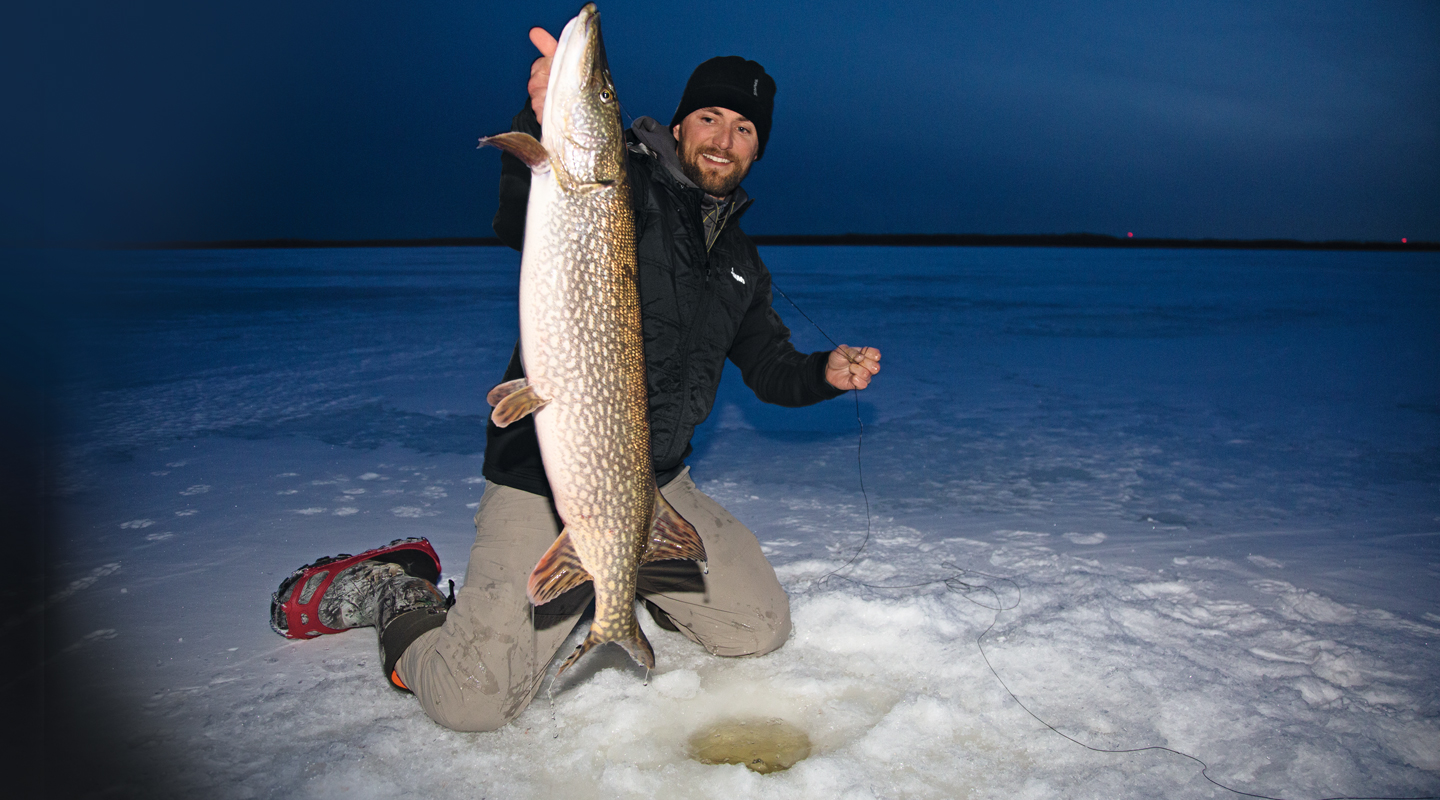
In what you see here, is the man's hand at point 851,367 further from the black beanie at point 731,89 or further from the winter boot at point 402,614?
the winter boot at point 402,614

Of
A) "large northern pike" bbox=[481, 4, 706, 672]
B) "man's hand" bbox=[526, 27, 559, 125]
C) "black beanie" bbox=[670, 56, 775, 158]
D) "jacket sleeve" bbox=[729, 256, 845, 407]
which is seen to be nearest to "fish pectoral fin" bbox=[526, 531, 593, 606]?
"large northern pike" bbox=[481, 4, 706, 672]

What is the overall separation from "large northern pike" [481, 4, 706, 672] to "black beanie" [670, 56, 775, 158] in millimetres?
1196

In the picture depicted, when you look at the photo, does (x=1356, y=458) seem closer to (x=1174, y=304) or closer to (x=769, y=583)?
(x=769, y=583)

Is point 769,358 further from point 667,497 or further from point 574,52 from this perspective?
point 574,52

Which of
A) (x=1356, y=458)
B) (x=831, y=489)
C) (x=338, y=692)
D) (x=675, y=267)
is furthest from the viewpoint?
(x=1356, y=458)

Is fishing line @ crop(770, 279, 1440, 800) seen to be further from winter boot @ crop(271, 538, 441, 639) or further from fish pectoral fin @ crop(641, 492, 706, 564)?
winter boot @ crop(271, 538, 441, 639)

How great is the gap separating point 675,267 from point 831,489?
227 cm

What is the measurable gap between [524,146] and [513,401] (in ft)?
1.99

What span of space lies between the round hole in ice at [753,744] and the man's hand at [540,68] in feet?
6.13

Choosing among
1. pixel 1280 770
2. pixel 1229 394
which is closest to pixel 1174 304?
pixel 1229 394

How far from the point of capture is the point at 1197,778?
2.27 metres

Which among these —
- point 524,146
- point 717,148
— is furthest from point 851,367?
point 524,146

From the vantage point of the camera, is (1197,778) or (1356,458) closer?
(1197,778)

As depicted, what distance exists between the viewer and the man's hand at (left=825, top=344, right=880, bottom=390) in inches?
114
